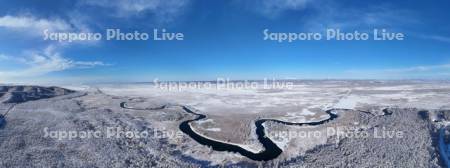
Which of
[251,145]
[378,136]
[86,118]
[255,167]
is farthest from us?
[86,118]

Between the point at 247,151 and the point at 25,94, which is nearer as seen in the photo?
the point at 247,151

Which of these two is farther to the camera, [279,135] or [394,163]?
[279,135]

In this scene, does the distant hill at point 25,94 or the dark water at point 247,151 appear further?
the distant hill at point 25,94

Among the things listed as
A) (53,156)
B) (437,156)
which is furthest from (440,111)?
(53,156)

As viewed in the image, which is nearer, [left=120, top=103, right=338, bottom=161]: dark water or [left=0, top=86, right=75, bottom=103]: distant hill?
[left=120, top=103, right=338, bottom=161]: dark water

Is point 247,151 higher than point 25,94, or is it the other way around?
point 25,94

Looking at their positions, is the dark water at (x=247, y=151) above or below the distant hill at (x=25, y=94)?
below

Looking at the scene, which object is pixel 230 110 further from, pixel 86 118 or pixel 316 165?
pixel 316 165

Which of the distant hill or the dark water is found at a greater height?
the distant hill

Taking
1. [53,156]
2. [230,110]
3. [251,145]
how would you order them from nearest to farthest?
[53,156]
[251,145]
[230,110]
